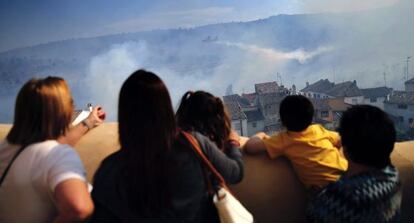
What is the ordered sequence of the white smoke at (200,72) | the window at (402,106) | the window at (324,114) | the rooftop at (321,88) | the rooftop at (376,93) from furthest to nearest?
1. the white smoke at (200,72)
2. the rooftop at (321,88)
3. the rooftop at (376,93)
4. the window at (402,106)
5. the window at (324,114)

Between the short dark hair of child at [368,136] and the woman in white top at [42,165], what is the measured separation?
0.74 metres

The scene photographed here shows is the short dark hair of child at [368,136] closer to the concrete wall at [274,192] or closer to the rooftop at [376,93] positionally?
the concrete wall at [274,192]

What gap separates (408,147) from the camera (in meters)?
1.77

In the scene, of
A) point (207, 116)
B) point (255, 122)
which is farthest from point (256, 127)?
point (207, 116)

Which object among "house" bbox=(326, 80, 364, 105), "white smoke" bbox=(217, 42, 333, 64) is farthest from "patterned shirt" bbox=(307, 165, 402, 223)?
"white smoke" bbox=(217, 42, 333, 64)

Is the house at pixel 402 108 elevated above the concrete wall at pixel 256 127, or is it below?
above

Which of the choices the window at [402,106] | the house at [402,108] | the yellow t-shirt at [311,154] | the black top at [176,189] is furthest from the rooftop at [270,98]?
the black top at [176,189]

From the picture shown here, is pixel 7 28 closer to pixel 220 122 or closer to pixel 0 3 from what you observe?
pixel 0 3

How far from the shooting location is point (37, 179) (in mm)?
1134

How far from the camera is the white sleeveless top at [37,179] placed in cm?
113

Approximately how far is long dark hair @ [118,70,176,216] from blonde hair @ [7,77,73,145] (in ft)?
0.66

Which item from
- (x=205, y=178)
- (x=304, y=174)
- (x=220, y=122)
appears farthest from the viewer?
(x=304, y=174)

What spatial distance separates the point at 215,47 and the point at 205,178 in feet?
92.7

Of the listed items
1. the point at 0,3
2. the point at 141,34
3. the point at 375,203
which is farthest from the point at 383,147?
the point at 141,34
